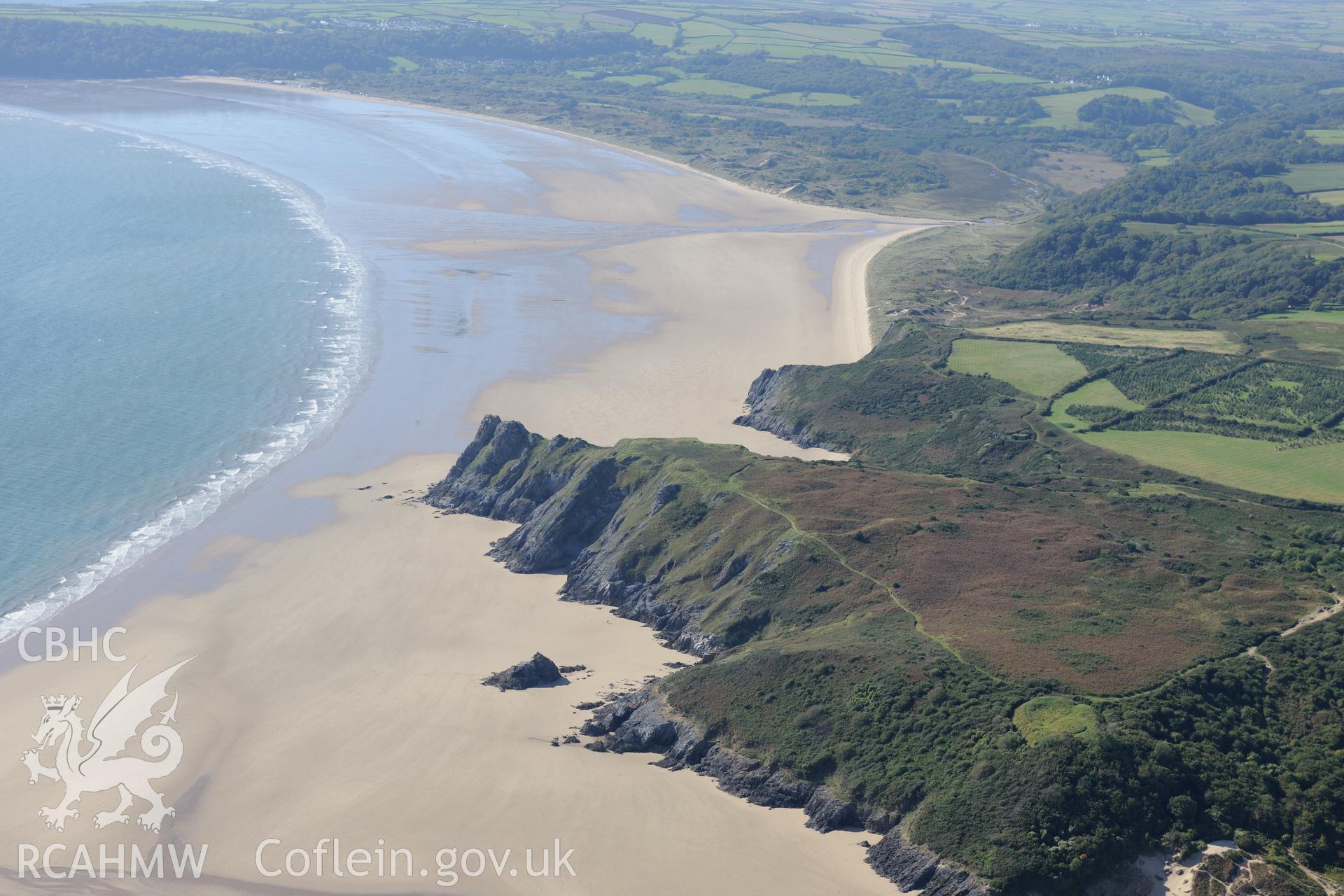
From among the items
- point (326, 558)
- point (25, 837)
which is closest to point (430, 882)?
point (25, 837)

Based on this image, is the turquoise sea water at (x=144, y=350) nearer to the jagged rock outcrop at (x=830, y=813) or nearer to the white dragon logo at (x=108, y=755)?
the white dragon logo at (x=108, y=755)

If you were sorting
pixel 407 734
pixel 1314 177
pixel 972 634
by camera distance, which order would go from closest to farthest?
pixel 972 634
pixel 407 734
pixel 1314 177

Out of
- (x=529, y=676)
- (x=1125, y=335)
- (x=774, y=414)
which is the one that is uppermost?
(x=1125, y=335)

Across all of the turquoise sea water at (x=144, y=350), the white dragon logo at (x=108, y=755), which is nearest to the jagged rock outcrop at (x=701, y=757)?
the white dragon logo at (x=108, y=755)

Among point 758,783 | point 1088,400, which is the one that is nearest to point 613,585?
point 758,783

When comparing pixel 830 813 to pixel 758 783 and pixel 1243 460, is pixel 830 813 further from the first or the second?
pixel 1243 460

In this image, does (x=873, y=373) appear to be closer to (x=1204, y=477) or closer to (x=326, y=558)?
(x=1204, y=477)

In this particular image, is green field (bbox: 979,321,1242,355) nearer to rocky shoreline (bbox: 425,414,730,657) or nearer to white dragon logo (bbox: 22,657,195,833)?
rocky shoreline (bbox: 425,414,730,657)
